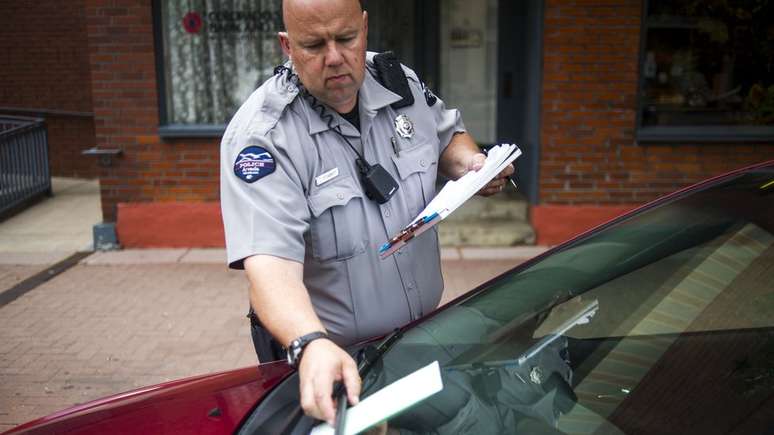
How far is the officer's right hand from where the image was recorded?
4.88ft

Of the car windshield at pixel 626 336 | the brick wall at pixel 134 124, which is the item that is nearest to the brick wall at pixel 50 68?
the brick wall at pixel 134 124

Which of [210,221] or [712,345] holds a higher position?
[712,345]

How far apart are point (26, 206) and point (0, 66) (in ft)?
7.96

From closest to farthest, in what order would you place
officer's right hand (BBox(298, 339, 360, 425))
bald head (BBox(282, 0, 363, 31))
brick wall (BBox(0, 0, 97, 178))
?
officer's right hand (BBox(298, 339, 360, 425)) → bald head (BBox(282, 0, 363, 31)) → brick wall (BBox(0, 0, 97, 178))

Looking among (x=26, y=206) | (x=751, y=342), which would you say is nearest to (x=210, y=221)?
(x=26, y=206)

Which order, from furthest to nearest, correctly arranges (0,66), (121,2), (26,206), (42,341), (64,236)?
(0,66)
(26,206)
(64,236)
(121,2)
(42,341)

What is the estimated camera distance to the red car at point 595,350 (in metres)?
1.65

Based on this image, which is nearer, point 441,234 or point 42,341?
point 42,341

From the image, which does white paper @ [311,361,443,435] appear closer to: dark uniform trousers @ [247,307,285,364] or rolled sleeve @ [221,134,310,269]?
rolled sleeve @ [221,134,310,269]

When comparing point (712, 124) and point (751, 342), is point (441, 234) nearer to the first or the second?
point (712, 124)

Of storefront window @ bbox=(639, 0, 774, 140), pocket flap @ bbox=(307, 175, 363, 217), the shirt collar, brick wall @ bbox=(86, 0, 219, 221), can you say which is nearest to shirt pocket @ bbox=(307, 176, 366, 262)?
pocket flap @ bbox=(307, 175, 363, 217)

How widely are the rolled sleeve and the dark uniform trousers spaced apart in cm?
45

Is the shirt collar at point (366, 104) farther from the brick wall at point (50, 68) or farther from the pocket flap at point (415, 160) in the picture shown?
the brick wall at point (50, 68)

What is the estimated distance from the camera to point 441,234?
6.36 m
